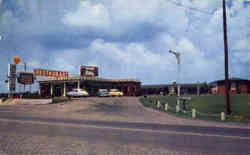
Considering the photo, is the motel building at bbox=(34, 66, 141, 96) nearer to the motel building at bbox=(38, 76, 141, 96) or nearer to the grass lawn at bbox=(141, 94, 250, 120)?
the motel building at bbox=(38, 76, 141, 96)

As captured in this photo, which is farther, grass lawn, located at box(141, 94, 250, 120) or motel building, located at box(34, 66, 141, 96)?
motel building, located at box(34, 66, 141, 96)

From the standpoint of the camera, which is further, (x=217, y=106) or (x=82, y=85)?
(x=82, y=85)

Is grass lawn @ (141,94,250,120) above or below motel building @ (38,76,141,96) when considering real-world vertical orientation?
below

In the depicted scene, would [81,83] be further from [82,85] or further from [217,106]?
[217,106]

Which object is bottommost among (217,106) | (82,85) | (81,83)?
(217,106)

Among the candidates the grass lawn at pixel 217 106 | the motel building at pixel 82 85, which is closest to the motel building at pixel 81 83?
the motel building at pixel 82 85

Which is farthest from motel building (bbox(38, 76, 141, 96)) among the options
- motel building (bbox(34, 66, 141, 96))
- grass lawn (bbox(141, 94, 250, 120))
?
grass lawn (bbox(141, 94, 250, 120))

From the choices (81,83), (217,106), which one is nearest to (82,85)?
(81,83)

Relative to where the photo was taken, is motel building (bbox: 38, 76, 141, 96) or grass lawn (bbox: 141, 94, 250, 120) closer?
grass lawn (bbox: 141, 94, 250, 120)

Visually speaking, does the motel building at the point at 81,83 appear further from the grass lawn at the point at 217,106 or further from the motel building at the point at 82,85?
the grass lawn at the point at 217,106

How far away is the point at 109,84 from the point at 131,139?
52531 mm

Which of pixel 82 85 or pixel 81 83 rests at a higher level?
pixel 81 83

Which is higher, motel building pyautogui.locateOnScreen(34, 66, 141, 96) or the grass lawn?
motel building pyautogui.locateOnScreen(34, 66, 141, 96)

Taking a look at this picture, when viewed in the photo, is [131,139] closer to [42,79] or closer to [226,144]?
[226,144]
